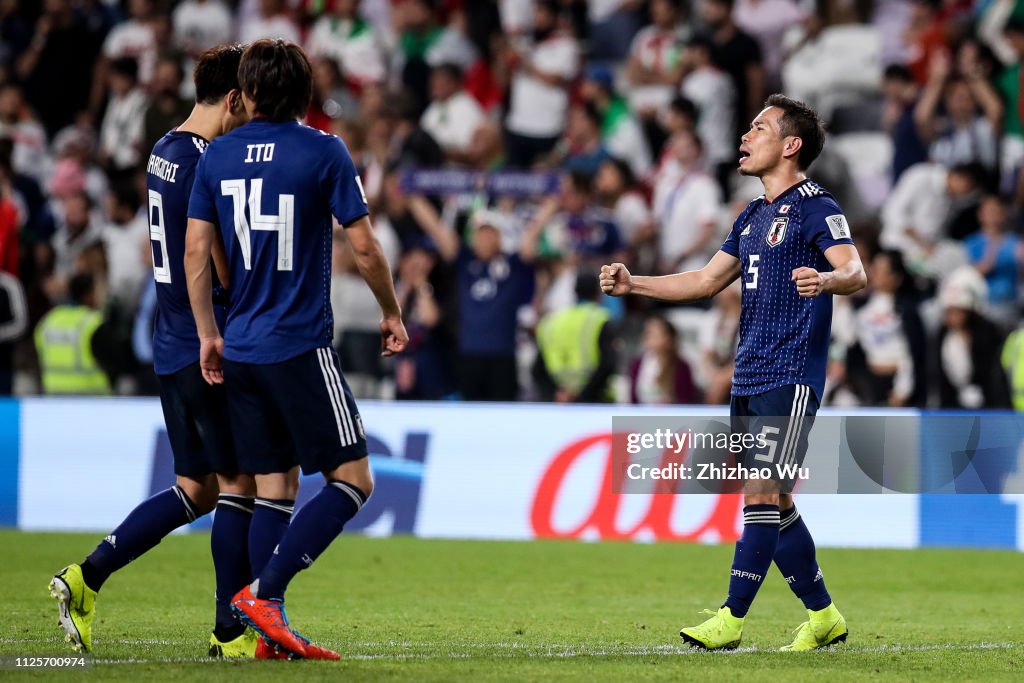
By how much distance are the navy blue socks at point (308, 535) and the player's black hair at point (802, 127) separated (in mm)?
2305

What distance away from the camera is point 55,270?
15336mm

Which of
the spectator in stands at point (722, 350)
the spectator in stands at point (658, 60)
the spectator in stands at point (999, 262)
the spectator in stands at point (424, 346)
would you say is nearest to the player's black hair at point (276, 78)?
the spectator in stands at point (722, 350)

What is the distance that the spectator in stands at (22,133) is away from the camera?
1692 cm

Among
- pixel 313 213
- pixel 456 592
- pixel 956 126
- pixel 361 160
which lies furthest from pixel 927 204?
pixel 313 213

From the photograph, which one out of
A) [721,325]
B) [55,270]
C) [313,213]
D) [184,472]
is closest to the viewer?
[313,213]

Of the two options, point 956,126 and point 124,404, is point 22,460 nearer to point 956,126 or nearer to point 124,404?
point 124,404

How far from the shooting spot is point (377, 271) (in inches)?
220

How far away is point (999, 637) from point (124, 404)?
25.1ft

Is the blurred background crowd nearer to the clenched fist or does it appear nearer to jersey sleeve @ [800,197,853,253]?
the clenched fist

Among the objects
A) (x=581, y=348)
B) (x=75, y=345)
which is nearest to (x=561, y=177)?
(x=581, y=348)

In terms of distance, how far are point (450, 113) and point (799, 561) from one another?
10.2m

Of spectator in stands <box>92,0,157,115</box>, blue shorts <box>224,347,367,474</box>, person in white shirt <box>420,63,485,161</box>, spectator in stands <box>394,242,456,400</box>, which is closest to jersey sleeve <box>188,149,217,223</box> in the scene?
blue shorts <box>224,347,367,474</box>

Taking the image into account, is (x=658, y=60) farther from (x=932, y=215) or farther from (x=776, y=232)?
(x=776, y=232)

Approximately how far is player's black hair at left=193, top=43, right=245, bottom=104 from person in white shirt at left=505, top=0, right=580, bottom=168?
978cm
